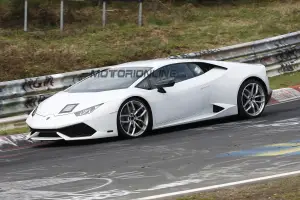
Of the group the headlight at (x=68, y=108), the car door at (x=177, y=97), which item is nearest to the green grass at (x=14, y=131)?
the headlight at (x=68, y=108)

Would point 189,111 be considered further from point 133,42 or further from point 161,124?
point 133,42

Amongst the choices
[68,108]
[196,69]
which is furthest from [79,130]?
[196,69]

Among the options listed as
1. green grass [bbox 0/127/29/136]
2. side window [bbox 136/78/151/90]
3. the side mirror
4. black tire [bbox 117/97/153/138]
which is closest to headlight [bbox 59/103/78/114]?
black tire [bbox 117/97/153/138]

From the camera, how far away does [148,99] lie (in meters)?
13.9

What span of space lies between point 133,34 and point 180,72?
8029 mm

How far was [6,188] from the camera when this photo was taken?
32.3 ft

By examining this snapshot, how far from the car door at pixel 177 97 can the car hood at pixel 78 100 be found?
0.64 m

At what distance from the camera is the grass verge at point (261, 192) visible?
8.20 metres

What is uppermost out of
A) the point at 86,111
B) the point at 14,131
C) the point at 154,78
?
the point at 154,78

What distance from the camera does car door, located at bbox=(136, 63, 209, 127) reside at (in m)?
14.0

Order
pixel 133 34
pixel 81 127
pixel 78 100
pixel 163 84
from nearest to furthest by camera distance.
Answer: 1. pixel 81 127
2. pixel 78 100
3. pixel 163 84
4. pixel 133 34

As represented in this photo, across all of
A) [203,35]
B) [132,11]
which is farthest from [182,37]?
[132,11]

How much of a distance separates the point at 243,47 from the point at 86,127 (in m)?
7.35

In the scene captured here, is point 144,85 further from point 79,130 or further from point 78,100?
point 79,130
